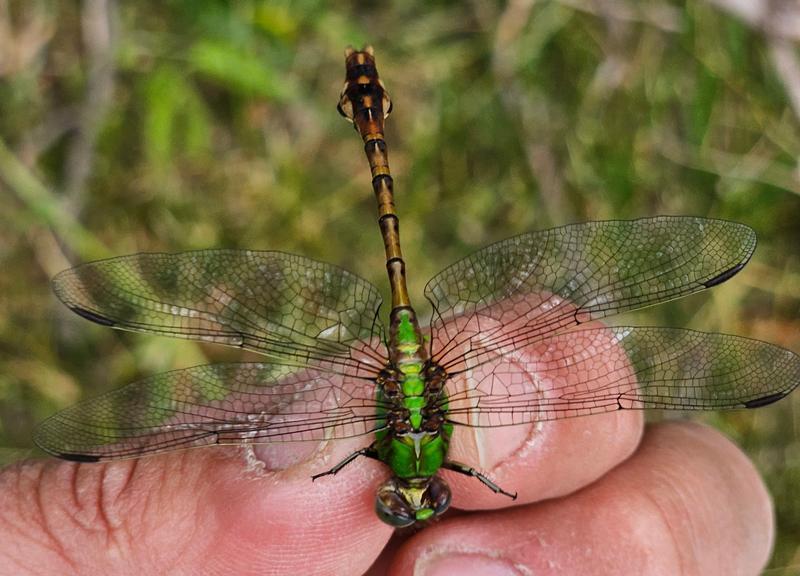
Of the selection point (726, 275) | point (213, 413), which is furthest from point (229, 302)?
point (726, 275)

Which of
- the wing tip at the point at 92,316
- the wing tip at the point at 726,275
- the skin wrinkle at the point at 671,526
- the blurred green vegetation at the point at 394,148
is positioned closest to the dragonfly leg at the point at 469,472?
the skin wrinkle at the point at 671,526

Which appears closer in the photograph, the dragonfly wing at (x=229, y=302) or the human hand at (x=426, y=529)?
the human hand at (x=426, y=529)

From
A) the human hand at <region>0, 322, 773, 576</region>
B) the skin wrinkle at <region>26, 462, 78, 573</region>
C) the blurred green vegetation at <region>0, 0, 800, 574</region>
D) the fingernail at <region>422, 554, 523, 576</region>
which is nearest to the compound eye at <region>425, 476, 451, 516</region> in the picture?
the human hand at <region>0, 322, 773, 576</region>

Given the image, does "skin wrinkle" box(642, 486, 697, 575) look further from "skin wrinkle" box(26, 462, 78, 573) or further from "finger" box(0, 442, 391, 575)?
"skin wrinkle" box(26, 462, 78, 573)

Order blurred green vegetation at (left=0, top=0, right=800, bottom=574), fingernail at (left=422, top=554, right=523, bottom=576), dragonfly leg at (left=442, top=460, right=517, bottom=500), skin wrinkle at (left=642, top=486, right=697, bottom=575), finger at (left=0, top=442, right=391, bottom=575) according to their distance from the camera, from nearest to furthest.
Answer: finger at (left=0, top=442, right=391, bottom=575) < dragonfly leg at (left=442, top=460, right=517, bottom=500) < fingernail at (left=422, top=554, right=523, bottom=576) < skin wrinkle at (left=642, top=486, right=697, bottom=575) < blurred green vegetation at (left=0, top=0, right=800, bottom=574)

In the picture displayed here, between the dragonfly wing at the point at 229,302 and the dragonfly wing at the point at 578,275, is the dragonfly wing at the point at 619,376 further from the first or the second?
the dragonfly wing at the point at 229,302

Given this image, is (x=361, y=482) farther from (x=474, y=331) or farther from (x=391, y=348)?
(x=474, y=331)
